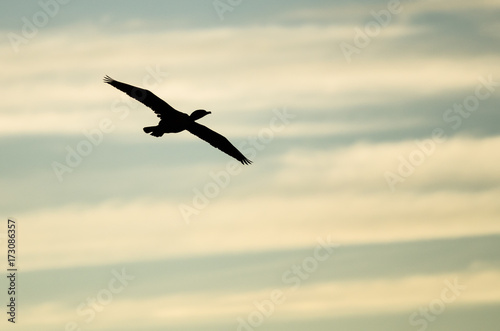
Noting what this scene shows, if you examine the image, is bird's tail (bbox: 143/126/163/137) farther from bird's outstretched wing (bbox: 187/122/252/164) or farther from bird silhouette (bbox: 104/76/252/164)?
bird's outstretched wing (bbox: 187/122/252/164)

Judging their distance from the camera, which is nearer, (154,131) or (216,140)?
(154,131)

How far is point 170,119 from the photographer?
67688 millimetres

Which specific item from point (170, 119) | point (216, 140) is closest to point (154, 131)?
point (170, 119)

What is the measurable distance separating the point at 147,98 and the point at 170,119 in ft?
4.60

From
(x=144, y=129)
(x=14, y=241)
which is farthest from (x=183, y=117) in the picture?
(x=14, y=241)

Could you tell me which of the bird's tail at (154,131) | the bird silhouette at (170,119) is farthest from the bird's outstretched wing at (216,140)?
the bird's tail at (154,131)

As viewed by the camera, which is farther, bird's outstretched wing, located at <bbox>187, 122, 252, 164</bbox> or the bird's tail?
bird's outstretched wing, located at <bbox>187, 122, 252, 164</bbox>

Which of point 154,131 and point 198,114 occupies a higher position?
point 198,114

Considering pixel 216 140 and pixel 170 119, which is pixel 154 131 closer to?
pixel 170 119

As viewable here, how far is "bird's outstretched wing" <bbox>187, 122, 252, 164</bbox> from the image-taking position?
2717 inches

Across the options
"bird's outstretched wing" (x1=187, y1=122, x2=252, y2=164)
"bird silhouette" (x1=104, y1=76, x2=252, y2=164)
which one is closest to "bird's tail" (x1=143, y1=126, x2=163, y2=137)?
"bird silhouette" (x1=104, y1=76, x2=252, y2=164)

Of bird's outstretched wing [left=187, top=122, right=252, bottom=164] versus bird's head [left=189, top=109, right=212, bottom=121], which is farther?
bird's outstretched wing [left=187, top=122, right=252, bottom=164]

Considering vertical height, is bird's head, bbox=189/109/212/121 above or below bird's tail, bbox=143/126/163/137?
above

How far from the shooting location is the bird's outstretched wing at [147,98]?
2630 inches
